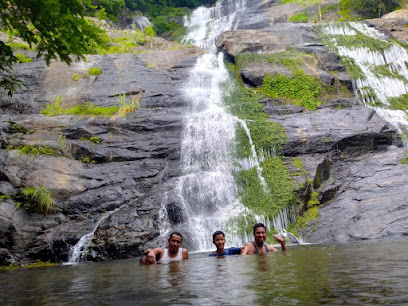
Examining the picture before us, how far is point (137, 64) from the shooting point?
Answer: 65.4 feet

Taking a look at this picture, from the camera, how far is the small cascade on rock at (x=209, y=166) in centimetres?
1054

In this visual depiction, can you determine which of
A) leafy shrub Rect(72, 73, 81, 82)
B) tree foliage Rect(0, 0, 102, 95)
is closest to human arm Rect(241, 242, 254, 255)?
tree foliage Rect(0, 0, 102, 95)

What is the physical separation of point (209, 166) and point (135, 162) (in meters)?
2.71

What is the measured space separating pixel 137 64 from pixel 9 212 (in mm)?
11488

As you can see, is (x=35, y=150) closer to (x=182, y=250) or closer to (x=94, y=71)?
(x=94, y=71)

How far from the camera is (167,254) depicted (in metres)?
6.90

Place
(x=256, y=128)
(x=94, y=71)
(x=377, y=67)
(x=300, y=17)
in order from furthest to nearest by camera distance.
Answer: (x=300, y=17) → (x=377, y=67) → (x=94, y=71) → (x=256, y=128)

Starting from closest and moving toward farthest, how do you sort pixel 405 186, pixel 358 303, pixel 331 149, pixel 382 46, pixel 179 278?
pixel 358 303 < pixel 179 278 < pixel 405 186 < pixel 331 149 < pixel 382 46

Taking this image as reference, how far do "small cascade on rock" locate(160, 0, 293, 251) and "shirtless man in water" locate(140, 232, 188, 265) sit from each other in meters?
2.75

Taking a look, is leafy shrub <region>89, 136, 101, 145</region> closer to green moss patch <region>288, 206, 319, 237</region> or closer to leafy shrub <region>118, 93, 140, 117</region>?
leafy shrub <region>118, 93, 140, 117</region>

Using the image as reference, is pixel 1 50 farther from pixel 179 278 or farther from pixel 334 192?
pixel 334 192

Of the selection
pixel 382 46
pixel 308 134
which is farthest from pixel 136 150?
pixel 382 46

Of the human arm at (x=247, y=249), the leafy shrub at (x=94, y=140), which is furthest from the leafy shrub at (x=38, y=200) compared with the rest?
the human arm at (x=247, y=249)

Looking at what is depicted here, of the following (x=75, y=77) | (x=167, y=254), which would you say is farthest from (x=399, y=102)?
(x=75, y=77)
